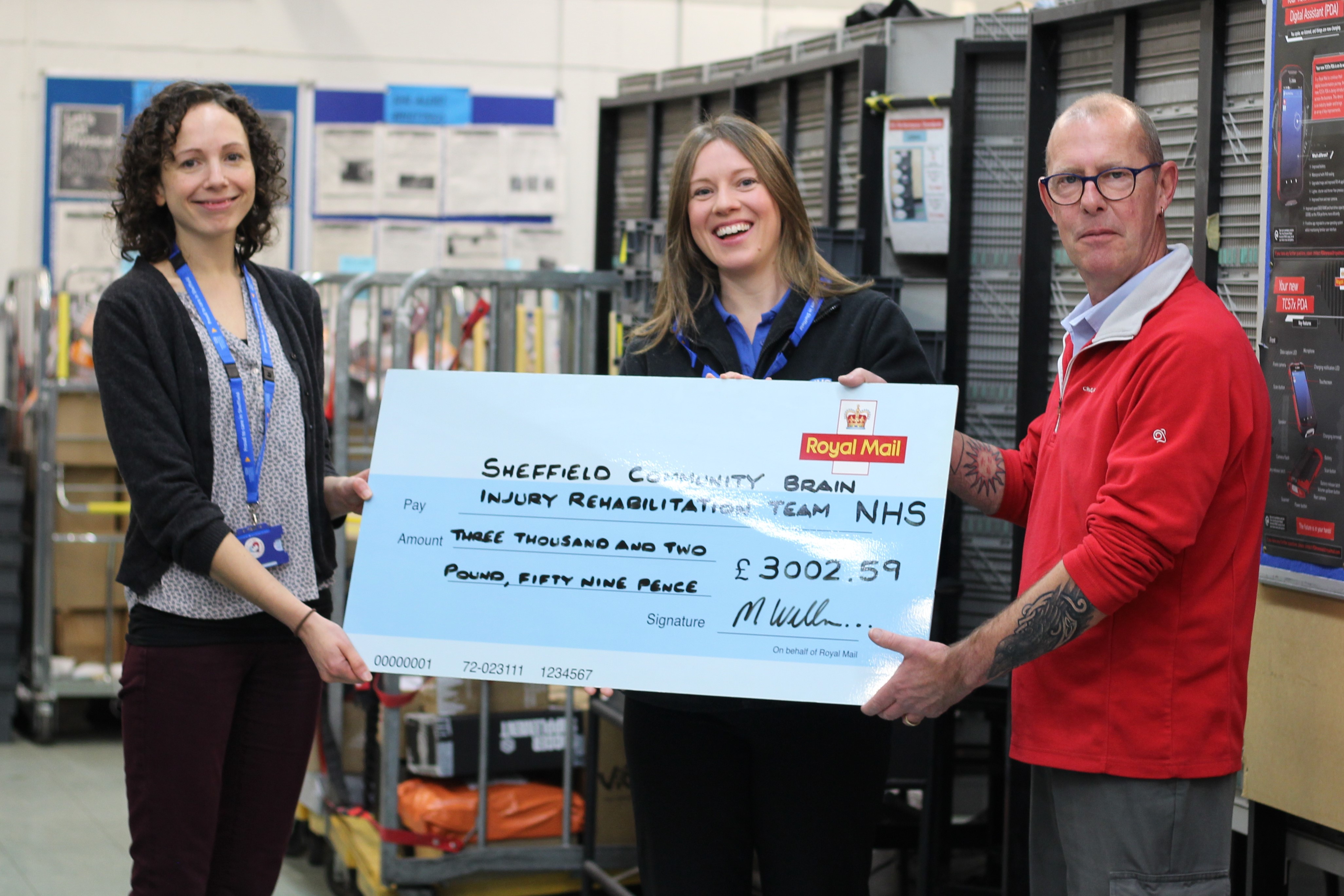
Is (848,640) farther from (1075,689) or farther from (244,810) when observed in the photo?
(244,810)

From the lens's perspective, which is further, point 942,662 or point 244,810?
point 244,810

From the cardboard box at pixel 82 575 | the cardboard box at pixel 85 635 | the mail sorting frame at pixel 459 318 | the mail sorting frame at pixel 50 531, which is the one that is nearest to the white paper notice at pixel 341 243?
the mail sorting frame at pixel 50 531

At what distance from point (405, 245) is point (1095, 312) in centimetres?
588

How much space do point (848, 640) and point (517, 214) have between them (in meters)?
5.75

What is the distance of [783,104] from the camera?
12.8 feet

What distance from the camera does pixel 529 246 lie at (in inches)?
290

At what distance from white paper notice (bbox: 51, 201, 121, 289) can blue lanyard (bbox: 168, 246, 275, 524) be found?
500 cm

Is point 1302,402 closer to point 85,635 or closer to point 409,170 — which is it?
point 85,635

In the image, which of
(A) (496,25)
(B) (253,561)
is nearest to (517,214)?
(A) (496,25)

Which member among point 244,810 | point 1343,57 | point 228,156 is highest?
point 1343,57

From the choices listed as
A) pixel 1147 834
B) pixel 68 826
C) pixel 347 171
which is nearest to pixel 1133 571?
pixel 1147 834

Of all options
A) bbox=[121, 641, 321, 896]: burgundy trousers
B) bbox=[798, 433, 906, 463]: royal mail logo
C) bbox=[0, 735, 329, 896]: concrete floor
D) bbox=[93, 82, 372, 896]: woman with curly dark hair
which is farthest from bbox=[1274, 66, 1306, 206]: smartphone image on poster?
bbox=[0, 735, 329, 896]: concrete floor

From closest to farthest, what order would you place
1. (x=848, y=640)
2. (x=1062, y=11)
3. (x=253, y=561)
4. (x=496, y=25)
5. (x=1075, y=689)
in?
1. (x=1075, y=689)
2. (x=848, y=640)
3. (x=253, y=561)
4. (x=1062, y=11)
5. (x=496, y=25)

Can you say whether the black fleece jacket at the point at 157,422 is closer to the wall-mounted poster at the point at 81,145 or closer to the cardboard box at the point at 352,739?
the cardboard box at the point at 352,739
